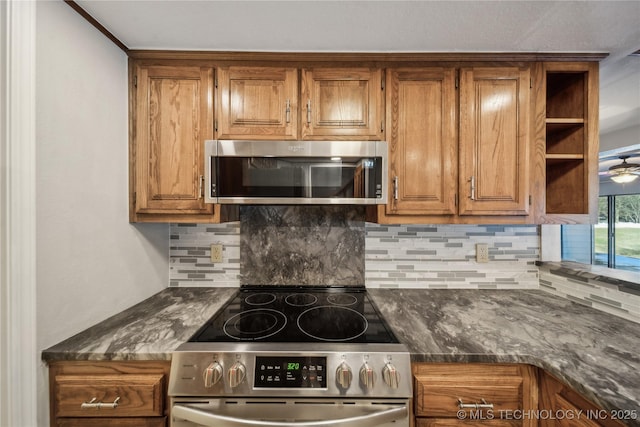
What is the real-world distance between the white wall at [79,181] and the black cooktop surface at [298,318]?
0.51 m

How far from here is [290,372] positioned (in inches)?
36.8

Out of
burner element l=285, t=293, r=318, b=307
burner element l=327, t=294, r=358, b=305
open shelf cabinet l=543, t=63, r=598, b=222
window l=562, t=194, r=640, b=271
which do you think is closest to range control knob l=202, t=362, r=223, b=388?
burner element l=285, t=293, r=318, b=307

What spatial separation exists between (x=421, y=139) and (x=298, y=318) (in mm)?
1102

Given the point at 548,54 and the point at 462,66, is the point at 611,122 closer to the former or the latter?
the point at 548,54

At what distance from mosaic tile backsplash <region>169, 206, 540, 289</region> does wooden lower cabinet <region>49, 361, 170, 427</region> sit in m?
0.75

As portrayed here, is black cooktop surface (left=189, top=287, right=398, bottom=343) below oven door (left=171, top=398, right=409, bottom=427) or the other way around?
the other way around

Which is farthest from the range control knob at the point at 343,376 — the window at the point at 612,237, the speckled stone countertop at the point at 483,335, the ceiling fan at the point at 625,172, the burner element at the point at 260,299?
the window at the point at 612,237

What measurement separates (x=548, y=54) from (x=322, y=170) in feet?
4.32

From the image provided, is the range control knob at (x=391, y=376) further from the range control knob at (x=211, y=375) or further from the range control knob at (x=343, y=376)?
the range control knob at (x=211, y=375)

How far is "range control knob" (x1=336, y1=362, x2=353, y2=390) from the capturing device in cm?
90

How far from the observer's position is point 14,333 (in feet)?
2.78

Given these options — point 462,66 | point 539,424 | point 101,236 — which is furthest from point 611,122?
point 101,236

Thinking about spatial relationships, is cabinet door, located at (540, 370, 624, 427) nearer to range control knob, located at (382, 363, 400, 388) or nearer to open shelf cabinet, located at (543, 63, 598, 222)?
range control knob, located at (382, 363, 400, 388)

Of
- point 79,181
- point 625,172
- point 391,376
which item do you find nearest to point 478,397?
point 391,376
